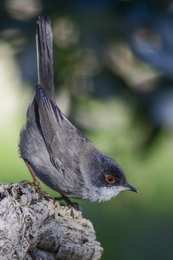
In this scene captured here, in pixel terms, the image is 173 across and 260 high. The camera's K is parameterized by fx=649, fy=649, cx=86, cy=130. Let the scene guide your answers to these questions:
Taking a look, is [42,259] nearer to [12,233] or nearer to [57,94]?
[12,233]

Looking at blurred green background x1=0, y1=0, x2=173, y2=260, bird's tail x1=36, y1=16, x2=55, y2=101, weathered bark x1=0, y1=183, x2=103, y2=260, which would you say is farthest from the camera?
bird's tail x1=36, y1=16, x2=55, y2=101

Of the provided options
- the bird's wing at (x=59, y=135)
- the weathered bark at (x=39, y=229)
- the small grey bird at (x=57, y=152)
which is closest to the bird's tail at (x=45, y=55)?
the small grey bird at (x=57, y=152)

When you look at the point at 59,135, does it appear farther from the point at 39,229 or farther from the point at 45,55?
the point at 39,229

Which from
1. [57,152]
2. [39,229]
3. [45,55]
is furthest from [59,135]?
[39,229]

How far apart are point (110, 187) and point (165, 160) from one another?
15.5 feet

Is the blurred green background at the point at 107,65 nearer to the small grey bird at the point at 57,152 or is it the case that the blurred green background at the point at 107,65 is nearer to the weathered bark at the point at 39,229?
the small grey bird at the point at 57,152

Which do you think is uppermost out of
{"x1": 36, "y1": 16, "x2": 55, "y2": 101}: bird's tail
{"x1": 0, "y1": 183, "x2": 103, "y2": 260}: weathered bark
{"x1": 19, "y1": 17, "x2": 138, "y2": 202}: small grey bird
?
{"x1": 36, "y1": 16, "x2": 55, "y2": 101}: bird's tail

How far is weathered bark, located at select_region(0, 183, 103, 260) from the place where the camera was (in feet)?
12.8

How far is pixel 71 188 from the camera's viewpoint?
5793 mm

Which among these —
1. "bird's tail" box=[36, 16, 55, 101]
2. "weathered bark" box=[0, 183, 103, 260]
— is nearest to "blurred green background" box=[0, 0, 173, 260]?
"bird's tail" box=[36, 16, 55, 101]

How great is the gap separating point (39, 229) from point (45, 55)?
7.40 ft

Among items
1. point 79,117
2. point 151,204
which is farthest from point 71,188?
point 151,204

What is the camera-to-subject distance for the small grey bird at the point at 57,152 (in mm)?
5832

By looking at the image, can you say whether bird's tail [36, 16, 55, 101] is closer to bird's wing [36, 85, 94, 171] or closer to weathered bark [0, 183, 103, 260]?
bird's wing [36, 85, 94, 171]
